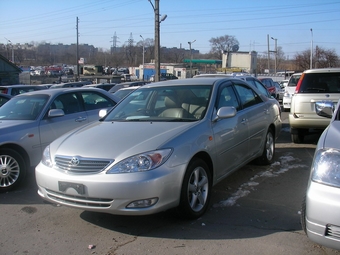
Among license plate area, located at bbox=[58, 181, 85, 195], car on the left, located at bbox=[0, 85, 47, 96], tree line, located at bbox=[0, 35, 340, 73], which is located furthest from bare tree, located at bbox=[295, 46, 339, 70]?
license plate area, located at bbox=[58, 181, 85, 195]

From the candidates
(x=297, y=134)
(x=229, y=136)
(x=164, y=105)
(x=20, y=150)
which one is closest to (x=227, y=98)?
(x=229, y=136)

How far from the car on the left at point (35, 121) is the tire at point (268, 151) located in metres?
3.25

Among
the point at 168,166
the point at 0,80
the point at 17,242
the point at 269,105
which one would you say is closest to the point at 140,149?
the point at 168,166

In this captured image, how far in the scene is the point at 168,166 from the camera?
3.67 m

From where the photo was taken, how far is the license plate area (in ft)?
12.1

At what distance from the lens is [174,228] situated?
12.9ft

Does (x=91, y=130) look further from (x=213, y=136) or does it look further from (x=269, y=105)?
(x=269, y=105)

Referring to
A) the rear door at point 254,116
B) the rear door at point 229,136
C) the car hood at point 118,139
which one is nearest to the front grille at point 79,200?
the car hood at point 118,139

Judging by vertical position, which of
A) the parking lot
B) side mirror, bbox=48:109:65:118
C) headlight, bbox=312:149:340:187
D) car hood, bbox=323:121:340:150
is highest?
side mirror, bbox=48:109:65:118

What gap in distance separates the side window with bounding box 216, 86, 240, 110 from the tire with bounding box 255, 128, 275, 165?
1.25 m

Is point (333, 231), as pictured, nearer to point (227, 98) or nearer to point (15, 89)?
point (227, 98)

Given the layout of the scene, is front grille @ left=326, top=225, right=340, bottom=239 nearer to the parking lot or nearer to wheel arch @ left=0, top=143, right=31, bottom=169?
the parking lot

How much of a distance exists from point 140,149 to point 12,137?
275 cm

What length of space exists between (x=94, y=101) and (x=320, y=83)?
495 centimetres
